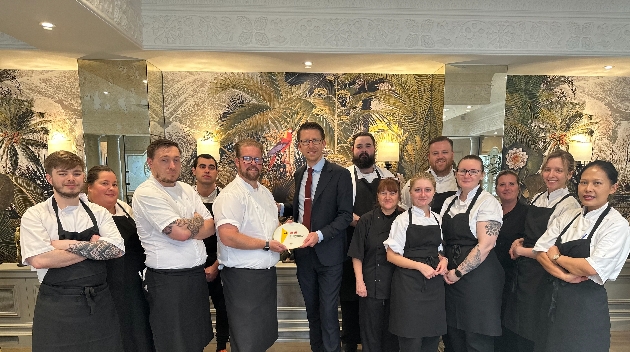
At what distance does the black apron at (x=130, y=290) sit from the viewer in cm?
258

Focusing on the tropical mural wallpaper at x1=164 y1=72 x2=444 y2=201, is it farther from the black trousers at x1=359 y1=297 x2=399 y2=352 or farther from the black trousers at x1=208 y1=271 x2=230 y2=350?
the black trousers at x1=359 y1=297 x2=399 y2=352

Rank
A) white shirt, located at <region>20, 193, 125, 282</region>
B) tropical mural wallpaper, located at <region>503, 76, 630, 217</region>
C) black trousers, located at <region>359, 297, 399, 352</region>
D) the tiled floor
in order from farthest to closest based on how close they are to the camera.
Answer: tropical mural wallpaper, located at <region>503, 76, 630, 217</region>
the tiled floor
black trousers, located at <region>359, 297, 399, 352</region>
white shirt, located at <region>20, 193, 125, 282</region>

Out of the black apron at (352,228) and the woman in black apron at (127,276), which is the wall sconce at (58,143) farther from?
the black apron at (352,228)

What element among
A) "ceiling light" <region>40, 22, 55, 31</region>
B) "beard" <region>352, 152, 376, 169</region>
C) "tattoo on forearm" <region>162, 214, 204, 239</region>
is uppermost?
"ceiling light" <region>40, 22, 55, 31</region>

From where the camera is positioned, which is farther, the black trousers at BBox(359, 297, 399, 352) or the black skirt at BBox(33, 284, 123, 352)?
the black trousers at BBox(359, 297, 399, 352)

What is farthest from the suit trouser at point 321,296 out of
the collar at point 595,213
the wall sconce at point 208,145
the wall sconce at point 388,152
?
the wall sconce at point 208,145

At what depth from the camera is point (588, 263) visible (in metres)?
2.27

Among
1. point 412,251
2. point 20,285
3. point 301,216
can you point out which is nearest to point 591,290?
point 412,251

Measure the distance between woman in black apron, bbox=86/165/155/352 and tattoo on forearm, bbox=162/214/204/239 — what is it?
46cm

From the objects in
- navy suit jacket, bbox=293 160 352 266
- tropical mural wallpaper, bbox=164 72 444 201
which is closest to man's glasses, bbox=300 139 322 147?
navy suit jacket, bbox=293 160 352 266

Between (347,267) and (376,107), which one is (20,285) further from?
(376,107)

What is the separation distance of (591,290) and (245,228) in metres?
2.37

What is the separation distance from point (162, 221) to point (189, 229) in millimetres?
182

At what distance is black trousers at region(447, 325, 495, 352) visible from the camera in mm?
2787
